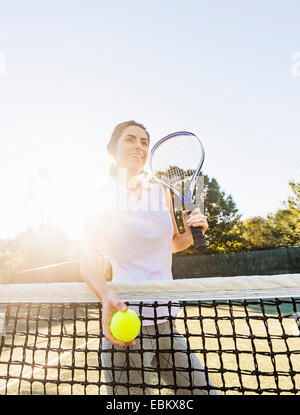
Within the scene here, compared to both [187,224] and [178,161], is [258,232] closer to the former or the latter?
[178,161]

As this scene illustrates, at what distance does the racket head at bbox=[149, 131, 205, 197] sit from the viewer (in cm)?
240

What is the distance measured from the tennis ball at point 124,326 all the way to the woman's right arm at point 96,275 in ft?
0.06

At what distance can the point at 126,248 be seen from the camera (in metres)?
1.54

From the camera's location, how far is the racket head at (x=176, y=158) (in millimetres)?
2400

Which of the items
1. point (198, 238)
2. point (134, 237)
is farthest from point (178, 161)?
point (134, 237)

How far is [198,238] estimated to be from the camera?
174 cm

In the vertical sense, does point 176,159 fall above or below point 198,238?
above

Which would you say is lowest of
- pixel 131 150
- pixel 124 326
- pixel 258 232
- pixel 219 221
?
pixel 258 232

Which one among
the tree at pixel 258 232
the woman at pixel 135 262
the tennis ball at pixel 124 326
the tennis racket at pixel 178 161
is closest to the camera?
the tennis ball at pixel 124 326

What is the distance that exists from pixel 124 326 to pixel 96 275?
0.24 meters

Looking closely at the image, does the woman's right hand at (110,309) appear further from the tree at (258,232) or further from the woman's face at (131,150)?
the tree at (258,232)

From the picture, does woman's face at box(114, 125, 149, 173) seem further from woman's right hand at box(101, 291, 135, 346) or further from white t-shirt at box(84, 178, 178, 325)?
woman's right hand at box(101, 291, 135, 346)

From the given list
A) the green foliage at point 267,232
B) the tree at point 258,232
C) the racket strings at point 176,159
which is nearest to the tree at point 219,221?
the green foliage at point 267,232
